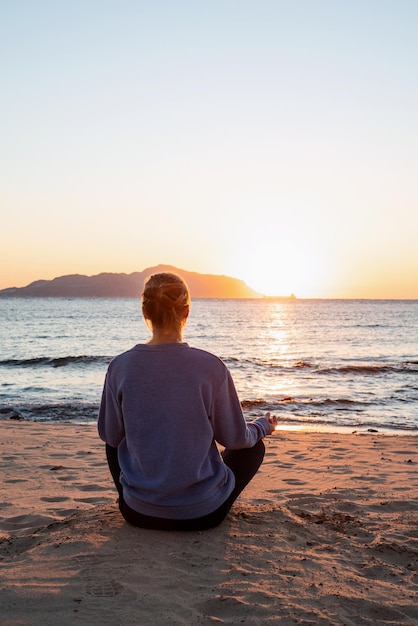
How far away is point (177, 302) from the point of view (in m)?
3.31

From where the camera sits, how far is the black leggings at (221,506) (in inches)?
142

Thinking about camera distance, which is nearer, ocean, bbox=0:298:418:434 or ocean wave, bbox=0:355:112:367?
ocean, bbox=0:298:418:434

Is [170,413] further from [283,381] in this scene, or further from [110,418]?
[283,381]

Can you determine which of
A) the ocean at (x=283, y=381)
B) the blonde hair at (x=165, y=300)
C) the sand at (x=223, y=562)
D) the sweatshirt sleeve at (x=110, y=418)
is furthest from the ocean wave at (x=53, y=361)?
the blonde hair at (x=165, y=300)

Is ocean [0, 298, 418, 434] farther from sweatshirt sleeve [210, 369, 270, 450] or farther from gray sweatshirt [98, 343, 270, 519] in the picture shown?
gray sweatshirt [98, 343, 270, 519]

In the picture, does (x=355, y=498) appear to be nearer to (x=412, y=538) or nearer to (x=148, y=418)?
(x=412, y=538)

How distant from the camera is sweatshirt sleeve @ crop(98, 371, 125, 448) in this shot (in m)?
3.52

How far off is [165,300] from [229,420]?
812mm

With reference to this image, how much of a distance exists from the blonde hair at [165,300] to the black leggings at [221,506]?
95cm

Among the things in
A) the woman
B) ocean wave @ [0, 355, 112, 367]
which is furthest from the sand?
ocean wave @ [0, 355, 112, 367]

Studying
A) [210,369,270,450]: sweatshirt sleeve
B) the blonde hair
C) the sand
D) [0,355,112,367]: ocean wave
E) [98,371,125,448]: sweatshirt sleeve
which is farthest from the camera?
[0,355,112,367]: ocean wave

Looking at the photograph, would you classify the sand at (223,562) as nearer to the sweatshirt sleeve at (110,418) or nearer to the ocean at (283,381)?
the sweatshirt sleeve at (110,418)

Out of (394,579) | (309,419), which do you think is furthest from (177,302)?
(309,419)

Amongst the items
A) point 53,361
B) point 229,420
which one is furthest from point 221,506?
point 53,361
